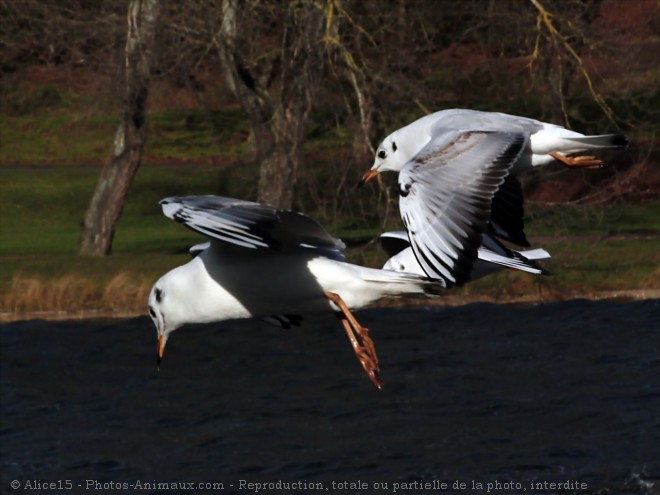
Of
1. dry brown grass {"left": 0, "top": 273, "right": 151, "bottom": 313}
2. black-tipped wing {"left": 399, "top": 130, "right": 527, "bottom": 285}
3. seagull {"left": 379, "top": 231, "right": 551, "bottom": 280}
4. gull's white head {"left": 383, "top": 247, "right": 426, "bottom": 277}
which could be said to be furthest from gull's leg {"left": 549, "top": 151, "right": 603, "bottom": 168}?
dry brown grass {"left": 0, "top": 273, "right": 151, "bottom": 313}

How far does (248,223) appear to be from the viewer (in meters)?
9.38

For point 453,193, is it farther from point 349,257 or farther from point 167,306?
point 349,257

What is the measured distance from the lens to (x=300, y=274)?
32.1 ft

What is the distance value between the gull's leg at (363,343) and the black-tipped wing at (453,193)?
647 mm

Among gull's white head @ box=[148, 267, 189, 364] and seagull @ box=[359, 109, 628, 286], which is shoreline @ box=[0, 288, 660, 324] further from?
gull's white head @ box=[148, 267, 189, 364]

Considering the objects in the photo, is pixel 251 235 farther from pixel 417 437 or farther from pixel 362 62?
pixel 362 62

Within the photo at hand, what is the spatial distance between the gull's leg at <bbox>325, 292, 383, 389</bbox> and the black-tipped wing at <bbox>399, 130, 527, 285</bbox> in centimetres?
65

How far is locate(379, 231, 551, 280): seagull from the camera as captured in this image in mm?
10000

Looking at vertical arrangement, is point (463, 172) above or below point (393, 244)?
above

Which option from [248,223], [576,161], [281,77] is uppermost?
[576,161]

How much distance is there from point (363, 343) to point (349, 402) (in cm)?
1162

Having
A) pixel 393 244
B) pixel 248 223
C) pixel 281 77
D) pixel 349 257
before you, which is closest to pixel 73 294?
pixel 349 257
